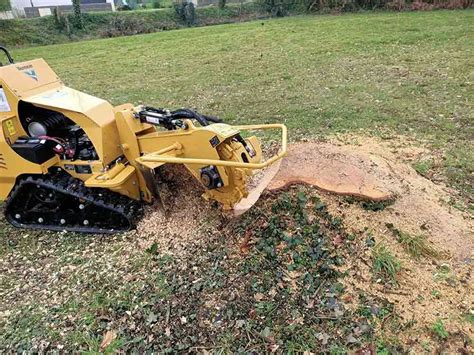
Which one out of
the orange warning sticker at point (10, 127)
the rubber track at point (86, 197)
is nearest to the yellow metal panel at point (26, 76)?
the orange warning sticker at point (10, 127)

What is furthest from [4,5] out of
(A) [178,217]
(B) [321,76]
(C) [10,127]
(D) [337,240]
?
(D) [337,240]

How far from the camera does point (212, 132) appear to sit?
3.75m

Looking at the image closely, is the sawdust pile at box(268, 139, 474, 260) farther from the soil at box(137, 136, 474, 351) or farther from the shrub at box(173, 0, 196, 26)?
the shrub at box(173, 0, 196, 26)

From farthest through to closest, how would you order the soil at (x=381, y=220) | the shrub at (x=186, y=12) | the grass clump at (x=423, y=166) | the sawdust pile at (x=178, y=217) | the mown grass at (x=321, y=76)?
1. the shrub at (x=186, y=12)
2. the mown grass at (x=321, y=76)
3. the grass clump at (x=423, y=166)
4. the sawdust pile at (x=178, y=217)
5. the soil at (x=381, y=220)

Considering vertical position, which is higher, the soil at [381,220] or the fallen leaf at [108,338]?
the soil at [381,220]

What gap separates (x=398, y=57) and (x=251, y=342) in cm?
1001

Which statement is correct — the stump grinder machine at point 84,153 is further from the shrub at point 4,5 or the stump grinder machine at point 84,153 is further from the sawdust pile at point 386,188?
the shrub at point 4,5

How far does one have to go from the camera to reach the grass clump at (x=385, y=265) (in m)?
3.60

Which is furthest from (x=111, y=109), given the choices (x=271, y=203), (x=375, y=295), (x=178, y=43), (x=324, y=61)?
(x=178, y=43)

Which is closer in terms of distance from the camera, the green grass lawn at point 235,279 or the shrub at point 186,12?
the green grass lawn at point 235,279

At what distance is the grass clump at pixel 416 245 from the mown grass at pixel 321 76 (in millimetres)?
1356

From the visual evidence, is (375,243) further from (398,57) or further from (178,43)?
(178,43)

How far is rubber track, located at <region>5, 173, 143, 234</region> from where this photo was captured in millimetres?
4375

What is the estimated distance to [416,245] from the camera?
3822 millimetres
